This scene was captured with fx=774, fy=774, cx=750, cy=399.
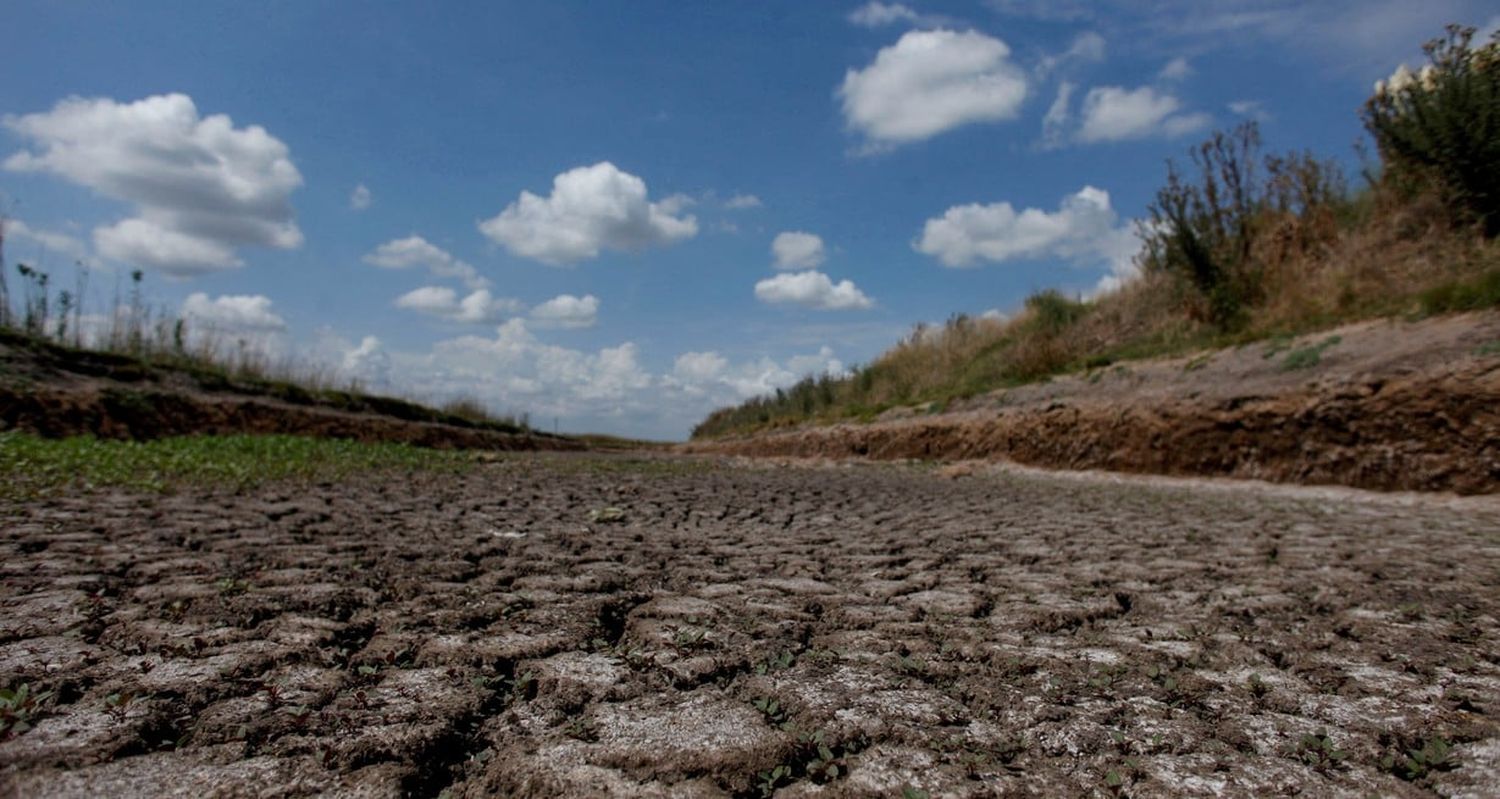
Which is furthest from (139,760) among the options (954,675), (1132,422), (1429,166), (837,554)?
(1429,166)

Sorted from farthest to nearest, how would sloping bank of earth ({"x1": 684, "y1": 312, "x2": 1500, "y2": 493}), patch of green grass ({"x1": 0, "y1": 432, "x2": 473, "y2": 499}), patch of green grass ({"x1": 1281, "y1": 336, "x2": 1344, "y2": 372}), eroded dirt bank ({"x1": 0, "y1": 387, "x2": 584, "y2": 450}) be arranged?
eroded dirt bank ({"x1": 0, "y1": 387, "x2": 584, "y2": 450})
patch of green grass ({"x1": 1281, "y1": 336, "x2": 1344, "y2": 372})
sloping bank of earth ({"x1": 684, "y1": 312, "x2": 1500, "y2": 493})
patch of green grass ({"x1": 0, "y1": 432, "x2": 473, "y2": 499})

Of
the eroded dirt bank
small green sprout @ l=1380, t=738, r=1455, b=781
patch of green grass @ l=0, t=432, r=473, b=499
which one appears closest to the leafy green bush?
small green sprout @ l=1380, t=738, r=1455, b=781

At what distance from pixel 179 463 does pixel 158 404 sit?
6.24 metres

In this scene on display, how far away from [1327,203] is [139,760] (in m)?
15.4

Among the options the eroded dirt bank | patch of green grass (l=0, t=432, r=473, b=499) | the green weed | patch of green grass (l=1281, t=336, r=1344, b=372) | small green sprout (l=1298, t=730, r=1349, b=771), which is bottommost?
the green weed

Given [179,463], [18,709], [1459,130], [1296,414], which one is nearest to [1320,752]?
[18,709]

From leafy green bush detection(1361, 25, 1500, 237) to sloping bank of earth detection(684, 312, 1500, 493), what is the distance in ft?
9.15

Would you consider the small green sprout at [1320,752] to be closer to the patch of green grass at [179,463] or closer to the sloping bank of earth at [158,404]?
the patch of green grass at [179,463]

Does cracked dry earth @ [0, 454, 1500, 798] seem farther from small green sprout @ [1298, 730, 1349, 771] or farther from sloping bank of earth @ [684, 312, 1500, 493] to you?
sloping bank of earth @ [684, 312, 1500, 493]

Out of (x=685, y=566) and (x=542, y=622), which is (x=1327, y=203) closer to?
(x=685, y=566)

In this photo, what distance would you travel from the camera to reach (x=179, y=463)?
7.16 m

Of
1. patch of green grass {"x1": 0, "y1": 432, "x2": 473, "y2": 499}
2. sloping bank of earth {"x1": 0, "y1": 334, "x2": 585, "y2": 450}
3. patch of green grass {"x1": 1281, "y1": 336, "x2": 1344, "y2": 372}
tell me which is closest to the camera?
patch of green grass {"x1": 0, "y1": 432, "x2": 473, "y2": 499}

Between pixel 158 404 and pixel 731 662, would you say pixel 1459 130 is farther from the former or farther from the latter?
pixel 158 404

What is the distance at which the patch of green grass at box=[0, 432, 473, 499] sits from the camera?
5.64 metres
